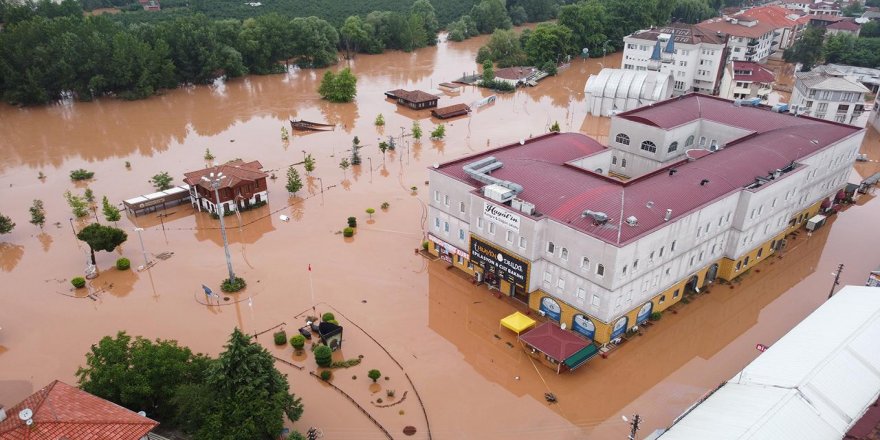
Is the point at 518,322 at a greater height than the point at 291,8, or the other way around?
the point at 291,8

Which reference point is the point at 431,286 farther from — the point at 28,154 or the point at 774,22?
the point at 774,22

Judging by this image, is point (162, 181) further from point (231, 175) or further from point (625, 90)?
point (625, 90)

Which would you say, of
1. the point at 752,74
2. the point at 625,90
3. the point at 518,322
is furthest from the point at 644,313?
the point at 752,74

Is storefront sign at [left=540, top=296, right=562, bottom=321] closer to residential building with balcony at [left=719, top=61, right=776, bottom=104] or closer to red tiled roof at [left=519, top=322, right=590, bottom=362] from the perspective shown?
red tiled roof at [left=519, top=322, right=590, bottom=362]

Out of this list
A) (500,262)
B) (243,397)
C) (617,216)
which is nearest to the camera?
(243,397)

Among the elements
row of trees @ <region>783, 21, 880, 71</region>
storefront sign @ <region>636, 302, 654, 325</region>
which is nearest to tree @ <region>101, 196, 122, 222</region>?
storefront sign @ <region>636, 302, 654, 325</region>

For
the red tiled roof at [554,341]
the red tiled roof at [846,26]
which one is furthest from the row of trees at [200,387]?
the red tiled roof at [846,26]

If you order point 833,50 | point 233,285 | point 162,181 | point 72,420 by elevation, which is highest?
point 833,50

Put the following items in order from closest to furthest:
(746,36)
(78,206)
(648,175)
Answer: (648,175) → (78,206) → (746,36)
